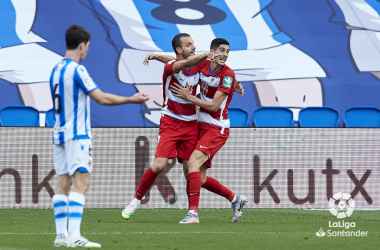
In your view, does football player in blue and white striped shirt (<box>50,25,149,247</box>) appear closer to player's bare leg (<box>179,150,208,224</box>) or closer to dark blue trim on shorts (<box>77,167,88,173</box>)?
dark blue trim on shorts (<box>77,167,88,173</box>)

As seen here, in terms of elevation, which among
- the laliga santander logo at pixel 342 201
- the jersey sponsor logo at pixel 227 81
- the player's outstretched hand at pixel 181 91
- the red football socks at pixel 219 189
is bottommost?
the laliga santander logo at pixel 342 201

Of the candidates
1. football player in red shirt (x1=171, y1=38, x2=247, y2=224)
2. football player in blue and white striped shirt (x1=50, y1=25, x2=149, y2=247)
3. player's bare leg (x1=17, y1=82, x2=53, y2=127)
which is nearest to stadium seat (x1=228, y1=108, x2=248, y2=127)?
player's bare leg (x1=17, y1=82, x2=53, y2=127)

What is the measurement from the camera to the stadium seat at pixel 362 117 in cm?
1191

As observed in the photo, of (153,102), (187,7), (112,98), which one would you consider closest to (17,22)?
(153,102)

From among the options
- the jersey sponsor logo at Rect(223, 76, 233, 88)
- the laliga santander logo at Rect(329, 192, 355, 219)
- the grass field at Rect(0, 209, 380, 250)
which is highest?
the jersey sponsor logo at Rect(223, 76, 233, 88)

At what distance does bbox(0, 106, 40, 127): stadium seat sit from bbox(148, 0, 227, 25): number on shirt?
3856 mm

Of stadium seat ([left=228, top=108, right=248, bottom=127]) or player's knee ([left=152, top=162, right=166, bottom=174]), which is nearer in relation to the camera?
player's knee ([left=152, top=162, right=166, bottom=174])

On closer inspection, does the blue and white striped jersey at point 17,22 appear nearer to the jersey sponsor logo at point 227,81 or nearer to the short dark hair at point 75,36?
the jersey sponsor logo at point 227,81

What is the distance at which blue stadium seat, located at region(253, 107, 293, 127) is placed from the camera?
11.8 metres

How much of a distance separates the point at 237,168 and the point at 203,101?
3.23 meters

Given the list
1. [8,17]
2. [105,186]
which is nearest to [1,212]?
[105,186]

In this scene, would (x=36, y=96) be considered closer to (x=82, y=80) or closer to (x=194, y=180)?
(x=194, y=180)

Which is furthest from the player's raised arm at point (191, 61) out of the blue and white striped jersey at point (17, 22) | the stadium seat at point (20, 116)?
the blue and white striped jersey at point (17, 22)

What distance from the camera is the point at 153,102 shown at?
12.2 metres
